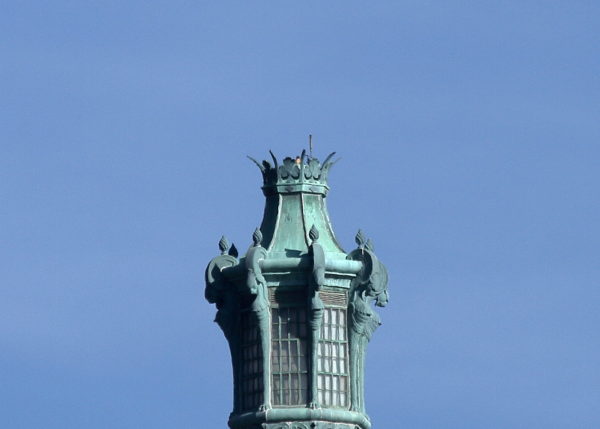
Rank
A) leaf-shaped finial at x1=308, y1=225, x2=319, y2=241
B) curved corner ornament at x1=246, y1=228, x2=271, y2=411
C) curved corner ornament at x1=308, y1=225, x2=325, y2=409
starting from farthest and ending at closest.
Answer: leaf-shaped finial at x1=308, y1=225, x2=319, y2=241, curved corner ornament at x1=246, y1=228, x2=271, y2=411, curved corner ornament at x1=308, y1=225, x2=325, y2=409

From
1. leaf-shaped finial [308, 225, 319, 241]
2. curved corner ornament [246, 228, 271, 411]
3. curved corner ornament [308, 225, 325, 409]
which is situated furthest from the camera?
leaf-shaped finial [308, 225, 319, 241]

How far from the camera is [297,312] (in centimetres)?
12094

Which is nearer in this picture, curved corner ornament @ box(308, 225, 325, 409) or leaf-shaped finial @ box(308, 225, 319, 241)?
curved corner ornament @ box(308, 225, 325, 409)

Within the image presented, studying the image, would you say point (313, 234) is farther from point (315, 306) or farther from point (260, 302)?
point (260, 302)

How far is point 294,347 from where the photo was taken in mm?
120688

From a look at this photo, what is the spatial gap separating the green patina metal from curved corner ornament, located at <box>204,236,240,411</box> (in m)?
0.03

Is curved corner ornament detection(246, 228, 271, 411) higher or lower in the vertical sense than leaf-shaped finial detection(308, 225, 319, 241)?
lower

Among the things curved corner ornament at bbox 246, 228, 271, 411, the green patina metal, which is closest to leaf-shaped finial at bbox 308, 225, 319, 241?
the green patina metal

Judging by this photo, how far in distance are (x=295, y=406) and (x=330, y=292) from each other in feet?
12.9

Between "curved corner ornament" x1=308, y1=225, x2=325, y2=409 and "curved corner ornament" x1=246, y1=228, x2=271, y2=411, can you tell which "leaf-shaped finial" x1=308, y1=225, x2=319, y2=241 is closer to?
"curved corner ornament" x1=308, y1=225, x2=325, y2=409

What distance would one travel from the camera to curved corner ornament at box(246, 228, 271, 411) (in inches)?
4734

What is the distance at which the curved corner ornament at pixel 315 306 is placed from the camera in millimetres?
119875

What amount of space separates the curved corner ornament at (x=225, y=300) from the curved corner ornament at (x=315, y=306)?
2.76 meters

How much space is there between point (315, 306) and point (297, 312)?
39.9 inches
